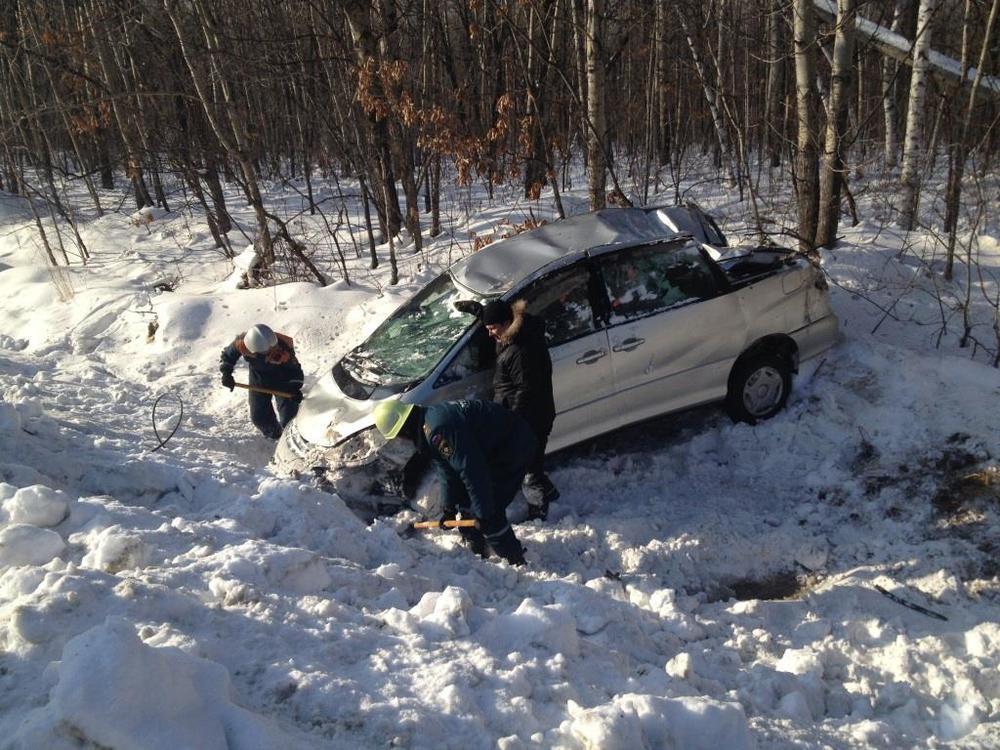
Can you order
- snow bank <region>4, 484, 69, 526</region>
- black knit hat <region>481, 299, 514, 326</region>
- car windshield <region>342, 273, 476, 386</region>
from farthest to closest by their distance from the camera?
car windshield <region>342, 273, 476, 386</region> < black knit hat <region>481, 299, 514, 326</region> < snow bank <region>4, 484, 69, 526</region>

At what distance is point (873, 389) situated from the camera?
5.58m

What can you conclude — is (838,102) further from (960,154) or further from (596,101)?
(596,101)

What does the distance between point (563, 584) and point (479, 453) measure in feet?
2.89

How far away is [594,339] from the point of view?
4973 millimetres

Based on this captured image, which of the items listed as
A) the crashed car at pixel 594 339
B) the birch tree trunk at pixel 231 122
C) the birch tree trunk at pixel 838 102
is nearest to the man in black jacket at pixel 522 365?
the crashed car at pixel 594 339

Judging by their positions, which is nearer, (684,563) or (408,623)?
Result: (408,623)

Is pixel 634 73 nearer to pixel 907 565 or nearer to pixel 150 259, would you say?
pixel 150 259

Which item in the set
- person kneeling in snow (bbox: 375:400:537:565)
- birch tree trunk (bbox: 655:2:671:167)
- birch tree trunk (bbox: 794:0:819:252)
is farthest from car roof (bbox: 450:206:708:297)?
birch tree trunk (bbox: 655:2:671:167)

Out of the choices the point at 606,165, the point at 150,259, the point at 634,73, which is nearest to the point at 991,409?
the point at 606,165

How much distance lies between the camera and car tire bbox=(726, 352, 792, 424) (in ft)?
17.9

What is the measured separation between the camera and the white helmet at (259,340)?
5.86 metres

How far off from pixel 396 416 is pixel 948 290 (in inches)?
254

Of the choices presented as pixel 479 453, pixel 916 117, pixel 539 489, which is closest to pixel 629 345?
pixel 539 489

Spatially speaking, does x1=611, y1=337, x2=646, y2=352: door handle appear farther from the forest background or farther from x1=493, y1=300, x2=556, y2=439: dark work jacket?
the forest background
